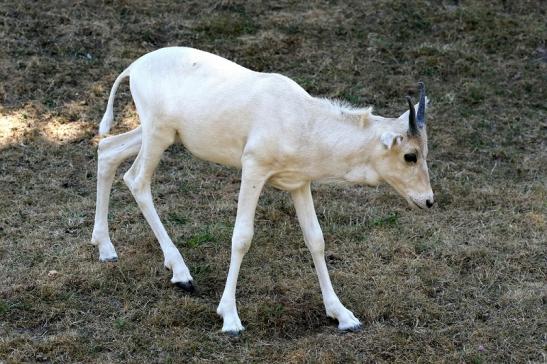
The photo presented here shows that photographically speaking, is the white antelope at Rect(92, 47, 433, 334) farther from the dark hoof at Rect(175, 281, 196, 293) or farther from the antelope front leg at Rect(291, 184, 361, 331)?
the dark hoof at Rect(175, 281, 196, 293)

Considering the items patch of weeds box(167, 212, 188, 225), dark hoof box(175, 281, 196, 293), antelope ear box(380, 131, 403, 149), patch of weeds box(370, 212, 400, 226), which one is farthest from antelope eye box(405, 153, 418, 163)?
patch of weeds box(167, 212, 188, 225)

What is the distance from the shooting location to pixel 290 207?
8.91m

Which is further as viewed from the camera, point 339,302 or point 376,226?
point 376,226

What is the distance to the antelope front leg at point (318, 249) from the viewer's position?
267 inches

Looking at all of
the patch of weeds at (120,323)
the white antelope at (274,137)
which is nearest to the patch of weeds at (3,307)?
the patch of weeds at (120,323)

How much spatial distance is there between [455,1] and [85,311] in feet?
28.2

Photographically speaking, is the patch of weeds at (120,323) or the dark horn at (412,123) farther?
the patch of weeds at (120,323)

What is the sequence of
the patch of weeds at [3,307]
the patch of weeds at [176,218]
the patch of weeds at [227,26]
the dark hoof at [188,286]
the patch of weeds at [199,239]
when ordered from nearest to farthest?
the patch of weeds at [3,307] < the dark hoof at [188,286] < the patch of weeds at [199,239] < the patch of weeds at [176,218] < the patch of weeds at [227,26]

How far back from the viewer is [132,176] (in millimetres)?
7383

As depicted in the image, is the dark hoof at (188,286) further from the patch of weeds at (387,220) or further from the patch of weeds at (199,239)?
the patch of weeds at (387,220)

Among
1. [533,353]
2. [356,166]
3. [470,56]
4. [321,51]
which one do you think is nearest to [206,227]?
[356,166]

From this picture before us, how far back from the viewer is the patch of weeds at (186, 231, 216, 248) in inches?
317

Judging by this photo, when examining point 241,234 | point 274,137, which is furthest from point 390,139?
point 241,234

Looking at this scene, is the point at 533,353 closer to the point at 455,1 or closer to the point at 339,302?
the point at 339,302
